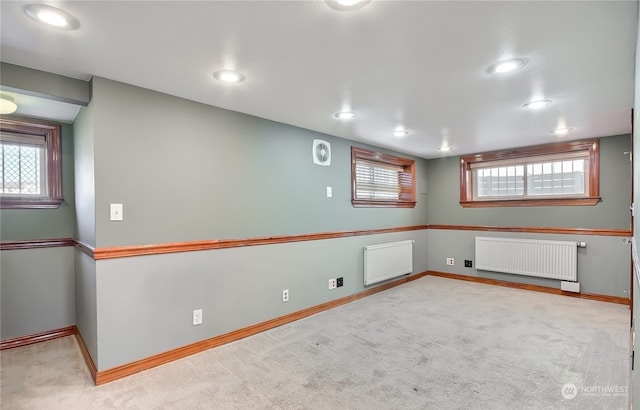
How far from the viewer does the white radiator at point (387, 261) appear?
14.4ft

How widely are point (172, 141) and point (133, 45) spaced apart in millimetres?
899

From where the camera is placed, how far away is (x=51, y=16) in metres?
1.52

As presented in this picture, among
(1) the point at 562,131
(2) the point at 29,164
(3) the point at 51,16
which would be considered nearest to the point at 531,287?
(1) the point at 562,131

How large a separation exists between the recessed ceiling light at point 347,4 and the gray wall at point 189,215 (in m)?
1.73

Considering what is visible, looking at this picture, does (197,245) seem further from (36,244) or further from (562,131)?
(562,131)

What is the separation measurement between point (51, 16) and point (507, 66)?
261cm

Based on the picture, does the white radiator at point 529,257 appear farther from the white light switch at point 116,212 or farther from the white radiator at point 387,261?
the white light switch at point 116,212

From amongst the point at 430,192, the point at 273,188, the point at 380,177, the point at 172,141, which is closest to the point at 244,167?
the point at 273,188

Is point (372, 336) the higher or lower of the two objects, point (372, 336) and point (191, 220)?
the lower

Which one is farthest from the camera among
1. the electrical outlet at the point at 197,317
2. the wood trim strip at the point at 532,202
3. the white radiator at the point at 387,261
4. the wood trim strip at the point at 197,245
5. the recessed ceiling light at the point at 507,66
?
the white radiator at the point at 387,261

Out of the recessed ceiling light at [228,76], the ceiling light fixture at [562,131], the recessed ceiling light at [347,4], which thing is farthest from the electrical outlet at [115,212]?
the ceiling light fixture at [562,131]

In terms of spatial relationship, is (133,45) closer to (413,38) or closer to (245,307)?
(413,38)

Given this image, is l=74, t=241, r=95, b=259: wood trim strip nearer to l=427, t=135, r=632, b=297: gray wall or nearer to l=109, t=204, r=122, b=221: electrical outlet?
l=109, t=204, r=122, b=221: electrical outlet

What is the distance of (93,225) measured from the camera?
7.41 feet
